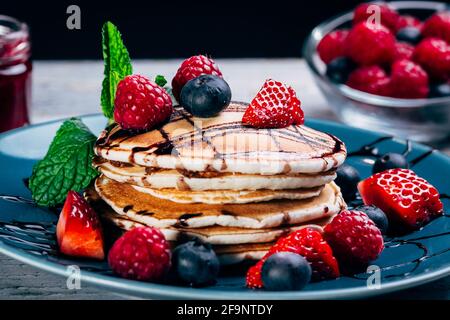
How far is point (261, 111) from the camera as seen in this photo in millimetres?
1828

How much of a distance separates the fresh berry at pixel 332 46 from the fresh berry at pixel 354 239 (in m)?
1.52

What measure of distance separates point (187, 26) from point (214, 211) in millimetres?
3095

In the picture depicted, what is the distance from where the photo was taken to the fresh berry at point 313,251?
162 centimetres

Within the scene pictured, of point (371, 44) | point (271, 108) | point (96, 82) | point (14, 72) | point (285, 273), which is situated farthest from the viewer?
point (96, 82)

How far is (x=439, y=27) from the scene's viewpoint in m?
3.10

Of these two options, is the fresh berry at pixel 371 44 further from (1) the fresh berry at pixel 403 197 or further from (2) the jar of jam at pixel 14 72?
(2) the jar of jam at pixel 14 72

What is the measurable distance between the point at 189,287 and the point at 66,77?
7.56 ft

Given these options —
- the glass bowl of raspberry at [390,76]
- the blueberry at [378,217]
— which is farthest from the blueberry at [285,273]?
the glass bowl of raspberry at [390,76]

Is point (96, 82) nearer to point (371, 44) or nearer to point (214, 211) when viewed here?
point (371, 44)

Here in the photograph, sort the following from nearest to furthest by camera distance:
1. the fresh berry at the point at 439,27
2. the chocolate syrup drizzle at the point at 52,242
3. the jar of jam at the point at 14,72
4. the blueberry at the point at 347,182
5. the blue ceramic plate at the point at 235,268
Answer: the blue ceramic plate at the point at 235,268 → the chocolate syrup drizzle at the point at 52,242 → the blueberry at the point at 347,182 → the jar of jam at the point at 14,72 → the fresh berry at the point at 439,27

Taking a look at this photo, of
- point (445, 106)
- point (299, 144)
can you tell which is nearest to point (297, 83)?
point (445, 106)

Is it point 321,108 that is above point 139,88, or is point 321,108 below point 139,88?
below

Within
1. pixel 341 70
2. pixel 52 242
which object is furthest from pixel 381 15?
pixel 52 242

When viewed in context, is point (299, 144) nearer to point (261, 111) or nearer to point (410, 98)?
point (261, 111)
